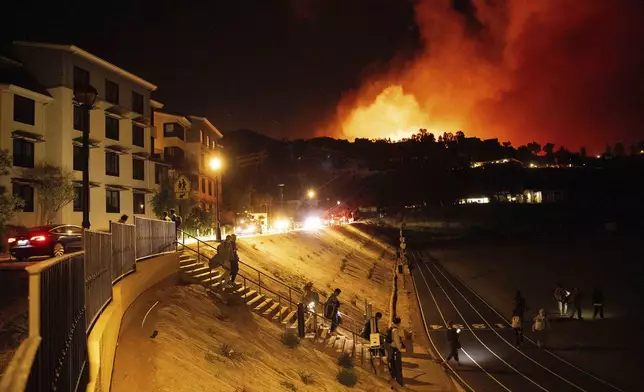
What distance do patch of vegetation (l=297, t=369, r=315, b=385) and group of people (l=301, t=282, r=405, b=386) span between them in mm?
3192

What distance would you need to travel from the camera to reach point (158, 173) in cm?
4828

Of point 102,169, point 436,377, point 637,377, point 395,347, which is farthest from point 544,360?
point 102,169

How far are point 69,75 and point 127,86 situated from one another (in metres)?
6.99

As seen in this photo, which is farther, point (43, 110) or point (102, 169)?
point (102, 169)

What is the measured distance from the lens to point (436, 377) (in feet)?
59.8

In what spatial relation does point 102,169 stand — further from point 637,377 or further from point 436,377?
point 637,377

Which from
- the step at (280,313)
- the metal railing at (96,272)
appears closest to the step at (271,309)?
the step at (280,313)

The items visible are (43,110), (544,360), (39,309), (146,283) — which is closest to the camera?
(39,309)

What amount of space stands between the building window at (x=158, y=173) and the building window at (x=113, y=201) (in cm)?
568

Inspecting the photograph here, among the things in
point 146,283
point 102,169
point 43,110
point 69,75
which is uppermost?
point 69,75

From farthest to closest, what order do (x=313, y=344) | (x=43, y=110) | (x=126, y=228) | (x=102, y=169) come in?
(x=102, y=169)
(x=43, y=110)
(x=313, y=344)
(x=126, y=228)

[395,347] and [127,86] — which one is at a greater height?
[127,86]

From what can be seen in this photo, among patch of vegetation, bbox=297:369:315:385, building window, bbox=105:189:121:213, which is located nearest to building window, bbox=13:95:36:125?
building window, bbox=105:189:121:213

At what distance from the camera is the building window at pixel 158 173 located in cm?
4767
